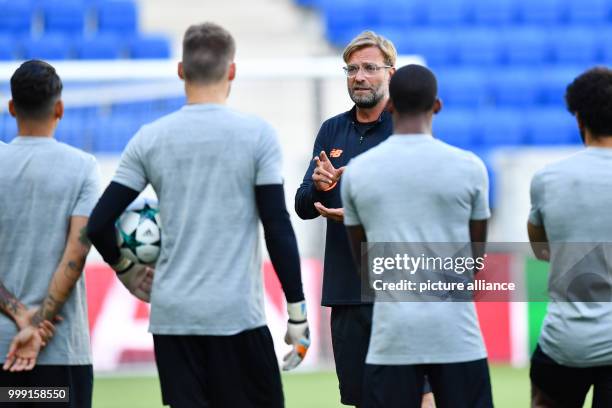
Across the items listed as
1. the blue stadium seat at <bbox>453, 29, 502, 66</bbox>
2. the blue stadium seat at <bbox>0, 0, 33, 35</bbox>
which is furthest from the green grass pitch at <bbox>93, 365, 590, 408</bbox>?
the blue stadium seat at <bbox>453, 29, 502, 66</bbox>

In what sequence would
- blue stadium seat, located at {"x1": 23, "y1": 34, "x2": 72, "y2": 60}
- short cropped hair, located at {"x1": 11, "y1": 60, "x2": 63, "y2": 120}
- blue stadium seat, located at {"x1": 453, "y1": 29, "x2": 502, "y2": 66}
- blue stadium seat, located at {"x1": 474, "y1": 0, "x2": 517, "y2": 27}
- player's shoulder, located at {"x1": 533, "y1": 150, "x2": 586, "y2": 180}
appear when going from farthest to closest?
blue stadium seat, located at {"x1": 474, "y1": 0, "x2": 517, "y2": 27} < blue stadium seat, located at {"x1": 453, "y1": 29, "x2": 502, "y2": 66} < blue stadium seat, located at {"x1": 23, "y1": 34, "x2": 72, "y2": 60} < short cropped hair, located at {"x1": 11, "y1": 60, "x2": 63, "y2": 120} < player's shoulder, located at {"x1": 533, "y1": 150, "x2": 586, "y2": 180}

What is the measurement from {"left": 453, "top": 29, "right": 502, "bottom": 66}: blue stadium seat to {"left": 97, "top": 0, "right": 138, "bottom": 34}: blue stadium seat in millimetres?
5360

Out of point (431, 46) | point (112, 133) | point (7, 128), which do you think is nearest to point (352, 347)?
point (7, 128)

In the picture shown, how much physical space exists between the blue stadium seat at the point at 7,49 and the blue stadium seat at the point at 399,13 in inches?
242

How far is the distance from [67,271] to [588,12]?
1671 centimetres

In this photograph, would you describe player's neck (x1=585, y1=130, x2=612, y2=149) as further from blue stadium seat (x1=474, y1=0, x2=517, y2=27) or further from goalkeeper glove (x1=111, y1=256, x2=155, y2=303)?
blue stadium seat (x1=474, y1=0, x2=517, y2=27)

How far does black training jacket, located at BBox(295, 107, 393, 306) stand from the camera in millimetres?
5578

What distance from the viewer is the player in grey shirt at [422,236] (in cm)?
438

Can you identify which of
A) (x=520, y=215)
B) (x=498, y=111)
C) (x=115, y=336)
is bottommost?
(x=115, y=336)

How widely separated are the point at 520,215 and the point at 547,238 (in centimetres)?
789

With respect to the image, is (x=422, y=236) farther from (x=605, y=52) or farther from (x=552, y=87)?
(x=605, y=52)

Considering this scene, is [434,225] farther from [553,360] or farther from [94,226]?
[94,226]

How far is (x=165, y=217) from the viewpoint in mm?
4535

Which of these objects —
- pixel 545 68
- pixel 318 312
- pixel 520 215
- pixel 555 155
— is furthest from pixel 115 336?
pixel 545 68
